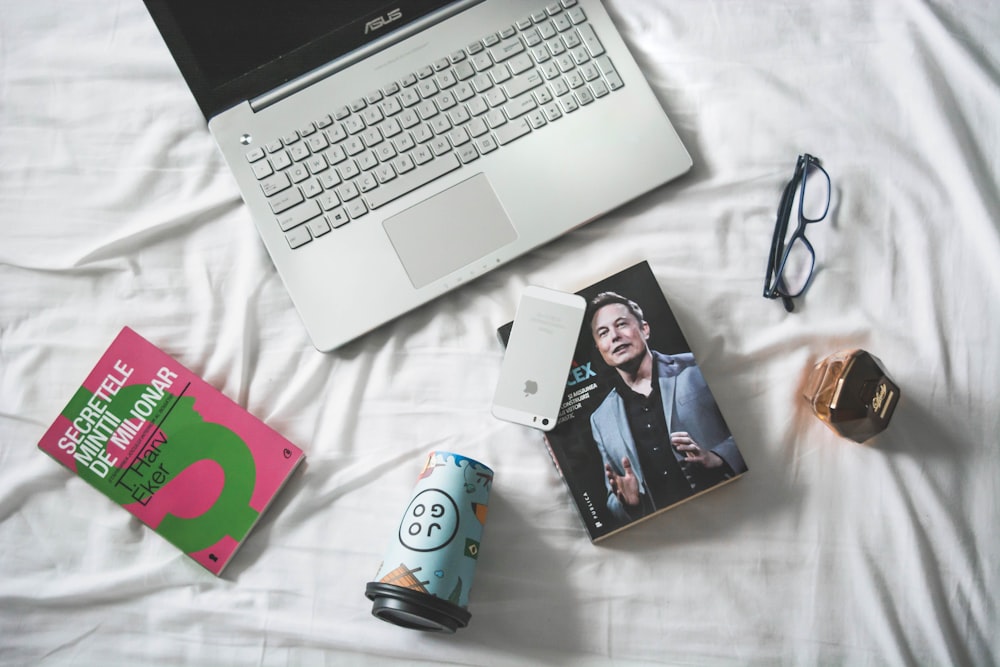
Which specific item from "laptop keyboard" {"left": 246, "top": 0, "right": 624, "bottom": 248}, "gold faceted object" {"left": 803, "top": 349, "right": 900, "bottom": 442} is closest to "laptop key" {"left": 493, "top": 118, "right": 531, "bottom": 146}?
"laptop keyboard" {"left": 246, "top": 0, "right": 624, "bottom": 248}

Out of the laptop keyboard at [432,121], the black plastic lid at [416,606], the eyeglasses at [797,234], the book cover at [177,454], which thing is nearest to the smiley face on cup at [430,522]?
the black plastic lid at [416,606]

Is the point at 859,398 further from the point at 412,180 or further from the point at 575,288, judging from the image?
the point at 412,180

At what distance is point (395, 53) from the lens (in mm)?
756

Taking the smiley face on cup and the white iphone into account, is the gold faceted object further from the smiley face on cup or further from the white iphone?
the smiley face on cup

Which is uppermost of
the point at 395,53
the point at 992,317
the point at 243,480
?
the point at 395,53

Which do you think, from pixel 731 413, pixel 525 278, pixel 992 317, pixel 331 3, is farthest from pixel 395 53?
pixel 992 317

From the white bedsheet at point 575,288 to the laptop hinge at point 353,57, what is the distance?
109 mm

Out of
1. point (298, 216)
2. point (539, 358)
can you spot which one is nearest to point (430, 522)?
point (539, 358)

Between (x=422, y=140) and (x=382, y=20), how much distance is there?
0.12m

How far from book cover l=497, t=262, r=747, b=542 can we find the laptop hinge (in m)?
0.32

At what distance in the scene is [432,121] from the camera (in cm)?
75

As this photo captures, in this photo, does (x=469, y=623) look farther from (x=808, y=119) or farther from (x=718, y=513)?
(x=808, y=119)

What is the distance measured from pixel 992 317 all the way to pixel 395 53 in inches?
26.2

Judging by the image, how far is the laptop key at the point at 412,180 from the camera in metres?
0.74
